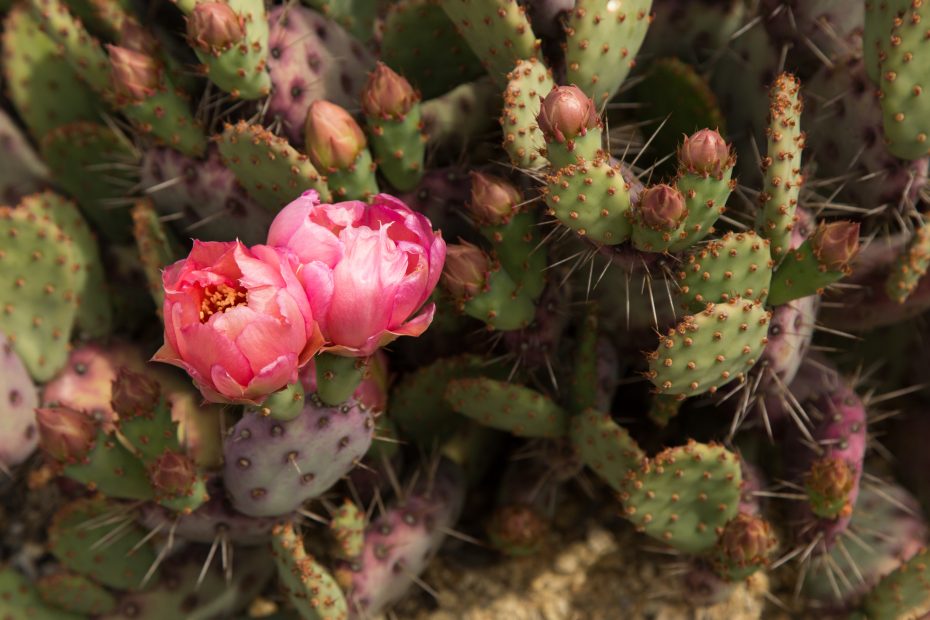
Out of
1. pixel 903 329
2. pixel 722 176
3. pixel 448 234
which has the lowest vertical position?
pixel 903 329

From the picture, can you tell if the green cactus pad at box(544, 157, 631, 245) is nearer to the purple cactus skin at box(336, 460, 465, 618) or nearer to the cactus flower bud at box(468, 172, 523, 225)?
the cactus flower bud at box(468, 172, 523, 225)

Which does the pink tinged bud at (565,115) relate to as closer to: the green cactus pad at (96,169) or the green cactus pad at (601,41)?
the green cactus pad at (601,41)

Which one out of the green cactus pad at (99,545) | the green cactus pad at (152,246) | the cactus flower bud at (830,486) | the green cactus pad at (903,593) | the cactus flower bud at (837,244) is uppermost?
the cactus flower bud at (837,244)

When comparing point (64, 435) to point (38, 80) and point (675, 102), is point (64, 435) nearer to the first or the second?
point (38, 80)

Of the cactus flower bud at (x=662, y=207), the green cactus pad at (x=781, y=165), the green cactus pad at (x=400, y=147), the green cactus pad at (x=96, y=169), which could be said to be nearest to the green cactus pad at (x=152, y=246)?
the green cactus pad at (x=96, y=169)

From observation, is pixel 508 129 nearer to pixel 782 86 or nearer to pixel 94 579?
pixel 782 86

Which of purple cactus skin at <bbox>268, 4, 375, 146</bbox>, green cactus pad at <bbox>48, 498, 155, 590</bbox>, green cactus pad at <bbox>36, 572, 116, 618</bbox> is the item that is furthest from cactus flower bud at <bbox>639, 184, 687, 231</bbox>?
green cactus pad at <bbox>36, 572, 116, 618</bbox>

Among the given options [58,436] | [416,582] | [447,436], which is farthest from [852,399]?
[58,436]
